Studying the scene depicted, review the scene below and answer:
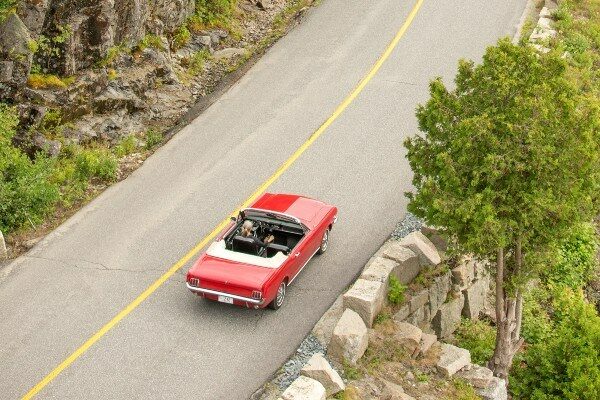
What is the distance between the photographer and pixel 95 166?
21016mm

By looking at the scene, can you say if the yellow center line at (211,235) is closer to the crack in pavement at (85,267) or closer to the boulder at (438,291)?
the crack in pavement at (85,267)

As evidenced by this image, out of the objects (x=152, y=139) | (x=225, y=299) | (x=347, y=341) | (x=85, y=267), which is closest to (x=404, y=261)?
(x=347, y=341)

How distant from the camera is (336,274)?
701 inches

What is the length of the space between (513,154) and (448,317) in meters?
5.54

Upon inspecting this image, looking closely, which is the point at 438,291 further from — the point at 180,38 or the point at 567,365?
the point at 180,38

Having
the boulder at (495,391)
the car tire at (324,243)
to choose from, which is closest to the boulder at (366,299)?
the car tire at (324,243)

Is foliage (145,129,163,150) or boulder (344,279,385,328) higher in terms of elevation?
boulder (344,279,385,328)

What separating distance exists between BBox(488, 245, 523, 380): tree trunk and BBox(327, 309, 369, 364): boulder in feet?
9.67

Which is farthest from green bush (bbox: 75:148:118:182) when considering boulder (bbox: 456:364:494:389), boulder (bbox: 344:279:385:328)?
boulder (bbox: 456:364:494:389)

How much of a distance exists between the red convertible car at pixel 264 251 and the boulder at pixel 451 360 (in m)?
3.43

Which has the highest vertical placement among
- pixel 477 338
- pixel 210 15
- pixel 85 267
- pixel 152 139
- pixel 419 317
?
pixel 210 15

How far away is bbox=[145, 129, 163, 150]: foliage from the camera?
2270 cm

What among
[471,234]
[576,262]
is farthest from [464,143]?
[576,262]

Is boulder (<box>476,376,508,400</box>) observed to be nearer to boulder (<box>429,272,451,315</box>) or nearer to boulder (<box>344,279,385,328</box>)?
boulder (<box>429,272,451,315</box>)
